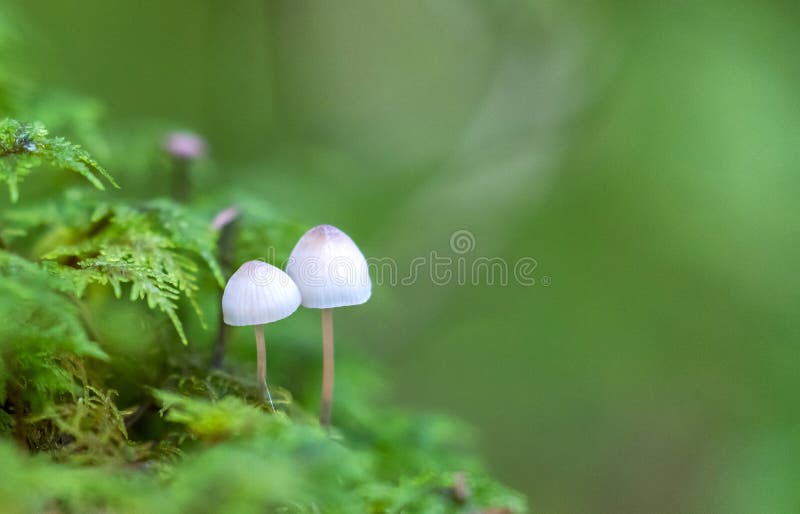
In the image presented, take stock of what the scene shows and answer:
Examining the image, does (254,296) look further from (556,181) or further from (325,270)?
(556,181)

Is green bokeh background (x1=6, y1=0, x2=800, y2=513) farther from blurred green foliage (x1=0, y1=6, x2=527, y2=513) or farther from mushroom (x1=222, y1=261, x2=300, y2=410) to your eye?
mushroom (x1=222, y1=261, x2=300, y2=410)

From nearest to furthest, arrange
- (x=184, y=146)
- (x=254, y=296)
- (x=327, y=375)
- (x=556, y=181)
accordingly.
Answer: (x=254, y=296) → (x=327, y=375) → (x=184, y=146) → (x=556, y=181)

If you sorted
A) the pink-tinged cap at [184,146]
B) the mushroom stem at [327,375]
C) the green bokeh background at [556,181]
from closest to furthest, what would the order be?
the mushroom stem at [327,375] → the pink-tinged cap at [184,146] → the green bokeh background at [556,181]

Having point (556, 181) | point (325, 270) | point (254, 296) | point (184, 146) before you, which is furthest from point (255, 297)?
point (556, 181)

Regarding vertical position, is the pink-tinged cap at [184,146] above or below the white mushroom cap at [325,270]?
above

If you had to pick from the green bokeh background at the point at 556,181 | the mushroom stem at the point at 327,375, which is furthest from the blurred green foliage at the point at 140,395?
the green bokeh background at the point at 556,181

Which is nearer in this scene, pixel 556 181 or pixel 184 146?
pixel 184 146

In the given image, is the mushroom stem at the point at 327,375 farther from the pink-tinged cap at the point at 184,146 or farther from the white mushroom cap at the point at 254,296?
the pink-tinged cap at the point at 184,146
